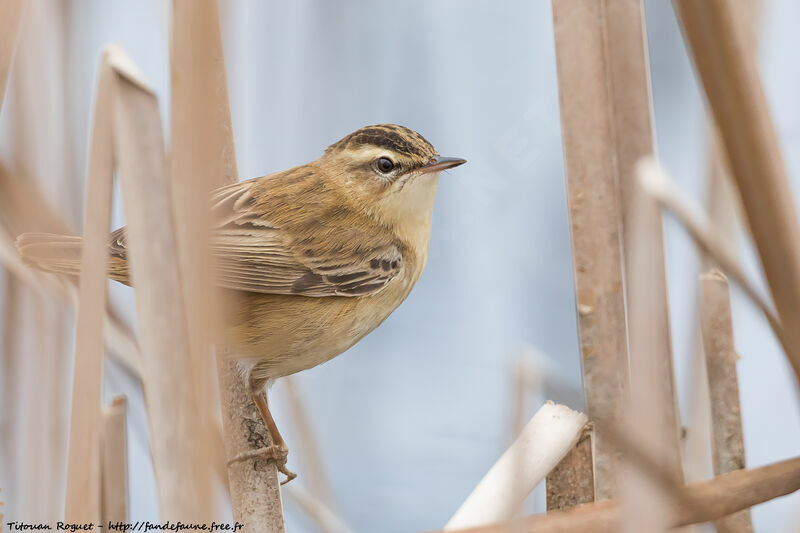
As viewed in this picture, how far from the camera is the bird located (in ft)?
10.1

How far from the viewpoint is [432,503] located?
14.1 feet

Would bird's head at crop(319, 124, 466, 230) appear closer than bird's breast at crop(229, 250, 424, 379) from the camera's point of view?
No

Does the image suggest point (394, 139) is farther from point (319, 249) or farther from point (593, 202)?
point (593, 202)

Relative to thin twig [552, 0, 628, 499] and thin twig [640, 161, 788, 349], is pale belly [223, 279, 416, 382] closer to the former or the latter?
thin twig [552, 0, 628, 499]

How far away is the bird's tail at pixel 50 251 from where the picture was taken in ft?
8.64

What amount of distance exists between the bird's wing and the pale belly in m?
0.06

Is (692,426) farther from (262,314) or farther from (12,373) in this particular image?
(12,373)

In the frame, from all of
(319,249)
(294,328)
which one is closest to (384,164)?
(319,249)

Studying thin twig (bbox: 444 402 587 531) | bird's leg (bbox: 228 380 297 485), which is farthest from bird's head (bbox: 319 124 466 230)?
thin twig (bbox: 444 402 587 531)

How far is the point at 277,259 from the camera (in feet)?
10.4

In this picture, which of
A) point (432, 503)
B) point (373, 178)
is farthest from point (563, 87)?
point (432, 503)

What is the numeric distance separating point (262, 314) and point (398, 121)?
127 cm

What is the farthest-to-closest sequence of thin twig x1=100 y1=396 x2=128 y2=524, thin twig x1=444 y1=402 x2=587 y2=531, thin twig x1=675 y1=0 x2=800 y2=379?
thin twig x1=100 y1=396 x2=128 y2=524 < thin twig x1=444 y1=402 x2=587 y2=531 < thin twig x1=675 y1=0 x2=800 y2=379

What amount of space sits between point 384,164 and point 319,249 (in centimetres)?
50
